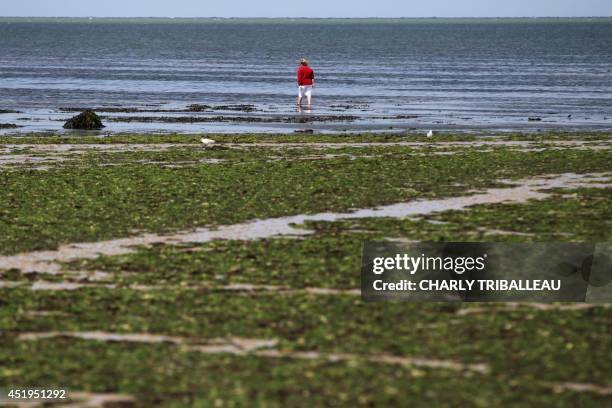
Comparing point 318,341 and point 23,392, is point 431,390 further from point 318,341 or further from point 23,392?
point 23,392

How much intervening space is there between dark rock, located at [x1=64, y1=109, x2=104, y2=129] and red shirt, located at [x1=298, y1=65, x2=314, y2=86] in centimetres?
1139

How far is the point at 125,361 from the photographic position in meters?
12.2

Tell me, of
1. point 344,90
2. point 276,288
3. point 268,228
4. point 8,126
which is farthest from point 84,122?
point 344,90

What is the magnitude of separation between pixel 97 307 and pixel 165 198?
28.0ft

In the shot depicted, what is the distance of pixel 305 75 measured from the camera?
5147 centimetres

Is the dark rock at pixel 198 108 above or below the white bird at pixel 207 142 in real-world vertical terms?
below

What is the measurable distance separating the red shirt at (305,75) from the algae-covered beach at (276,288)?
21833 mm

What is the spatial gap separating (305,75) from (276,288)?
36756mm

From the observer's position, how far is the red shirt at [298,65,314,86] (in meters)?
51.1

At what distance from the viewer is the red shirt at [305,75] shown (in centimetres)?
5106

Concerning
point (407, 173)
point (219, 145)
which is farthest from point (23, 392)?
point (219, 145)

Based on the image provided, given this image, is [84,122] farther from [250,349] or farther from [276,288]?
[250,349]

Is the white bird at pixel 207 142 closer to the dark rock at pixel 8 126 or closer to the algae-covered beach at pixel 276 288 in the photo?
the algae-covered beach at pixel 276 288

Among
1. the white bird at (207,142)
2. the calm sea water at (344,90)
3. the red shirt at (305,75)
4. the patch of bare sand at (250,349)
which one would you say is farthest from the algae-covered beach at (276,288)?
the red shirt at (305,75)
